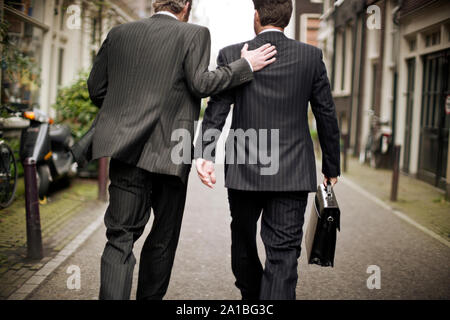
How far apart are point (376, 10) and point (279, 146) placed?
8.13ft

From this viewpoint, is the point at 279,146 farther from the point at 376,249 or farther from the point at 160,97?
the point at 376,249

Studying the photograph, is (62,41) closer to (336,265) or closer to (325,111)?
(336,265)

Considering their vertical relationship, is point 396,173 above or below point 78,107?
below

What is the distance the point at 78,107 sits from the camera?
28.8ft

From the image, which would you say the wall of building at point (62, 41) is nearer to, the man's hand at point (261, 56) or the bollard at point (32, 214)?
the bollard at point (32, 214)

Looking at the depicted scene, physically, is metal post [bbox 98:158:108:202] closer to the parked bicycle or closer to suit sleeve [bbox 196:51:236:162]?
the parked bicycle

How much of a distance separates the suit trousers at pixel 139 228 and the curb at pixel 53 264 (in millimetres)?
1135

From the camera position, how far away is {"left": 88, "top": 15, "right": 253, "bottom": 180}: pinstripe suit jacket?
113 inches

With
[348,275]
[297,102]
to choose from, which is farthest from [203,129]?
[348,275]

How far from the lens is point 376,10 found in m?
4.80

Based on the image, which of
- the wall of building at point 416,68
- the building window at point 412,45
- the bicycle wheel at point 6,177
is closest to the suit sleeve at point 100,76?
the bicycle wheel at point 6,177

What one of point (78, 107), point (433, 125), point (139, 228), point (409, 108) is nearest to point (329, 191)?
point (139, 228)

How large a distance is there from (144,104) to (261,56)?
705 millimetres

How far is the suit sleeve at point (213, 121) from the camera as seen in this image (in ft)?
9.68
